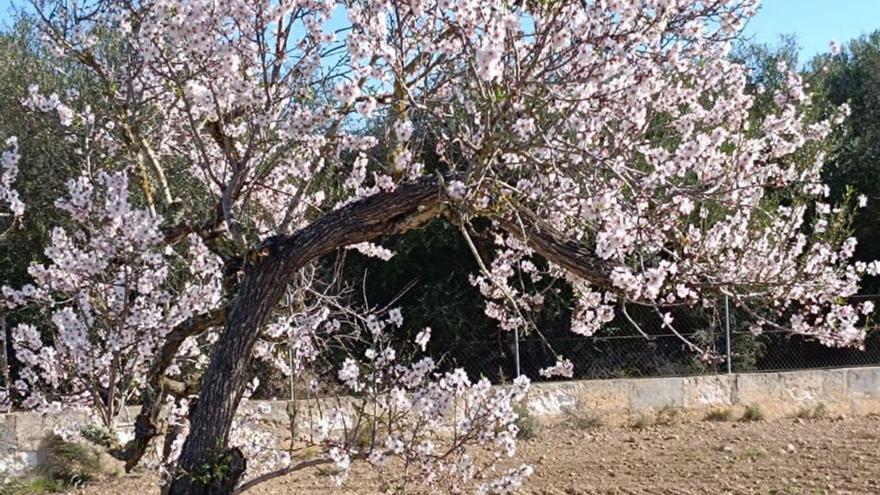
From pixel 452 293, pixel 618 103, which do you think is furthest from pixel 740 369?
pixel 618 103

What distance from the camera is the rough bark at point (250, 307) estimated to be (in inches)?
146

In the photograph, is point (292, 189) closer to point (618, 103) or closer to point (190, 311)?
point (190, 311)

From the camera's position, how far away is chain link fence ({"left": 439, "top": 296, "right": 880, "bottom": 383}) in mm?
9570

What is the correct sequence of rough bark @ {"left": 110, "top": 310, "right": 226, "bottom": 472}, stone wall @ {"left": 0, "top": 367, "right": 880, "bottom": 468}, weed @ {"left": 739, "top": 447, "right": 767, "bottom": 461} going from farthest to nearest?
stone wall @ {"left": 0, "top": 367, "right": 880, "bottom": 468}, weed @ {"left": 739, "top": 447, "right": 767, "bottom": 461}, rough bark @ {"left": 110, "top": 310, "right": 226, "bottom": 472}

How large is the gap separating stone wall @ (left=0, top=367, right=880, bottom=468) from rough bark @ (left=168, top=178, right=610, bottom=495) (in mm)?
5223

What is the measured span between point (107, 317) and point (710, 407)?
6263 millimetres

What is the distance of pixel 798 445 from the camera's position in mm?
7750

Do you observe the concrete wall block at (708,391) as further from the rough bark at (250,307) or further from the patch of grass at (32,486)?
the rough bark at (250,307)

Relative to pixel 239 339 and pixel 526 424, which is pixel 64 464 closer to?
pixel 526 424

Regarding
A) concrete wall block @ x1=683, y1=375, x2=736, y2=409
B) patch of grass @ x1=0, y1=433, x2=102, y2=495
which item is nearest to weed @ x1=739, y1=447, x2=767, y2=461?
concrete wall block @ x1=683, y1=375, x2=736, y2=409

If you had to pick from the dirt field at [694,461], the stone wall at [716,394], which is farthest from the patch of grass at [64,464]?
the stone wall at [716,394]

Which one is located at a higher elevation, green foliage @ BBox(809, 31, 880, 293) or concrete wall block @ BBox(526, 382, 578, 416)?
green foliage @ BBox(809, 31, 880, 293)

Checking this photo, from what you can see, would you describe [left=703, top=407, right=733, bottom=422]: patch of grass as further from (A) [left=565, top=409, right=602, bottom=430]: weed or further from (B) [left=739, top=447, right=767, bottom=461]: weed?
(B) [left=739, top=447, right=767, bottom=461]: weed

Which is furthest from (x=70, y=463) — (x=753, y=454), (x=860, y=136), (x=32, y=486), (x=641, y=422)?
(x=860, y=136)
